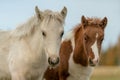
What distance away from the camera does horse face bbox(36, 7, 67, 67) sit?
9.89 meters

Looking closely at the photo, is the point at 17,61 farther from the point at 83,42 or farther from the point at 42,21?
the point at 83,42

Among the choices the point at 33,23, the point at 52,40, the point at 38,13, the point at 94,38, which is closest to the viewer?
the point at 52,40

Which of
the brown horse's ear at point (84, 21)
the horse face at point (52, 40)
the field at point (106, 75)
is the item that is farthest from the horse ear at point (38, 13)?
the field at point (106, 75)

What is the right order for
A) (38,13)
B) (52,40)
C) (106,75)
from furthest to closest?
(106,75)
(38,13)
(52,40)

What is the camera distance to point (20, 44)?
10.8 m

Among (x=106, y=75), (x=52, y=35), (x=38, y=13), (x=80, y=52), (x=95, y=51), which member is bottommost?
(x=106, y=75)

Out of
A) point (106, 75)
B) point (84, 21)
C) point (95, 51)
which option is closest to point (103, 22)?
point (84, 21)

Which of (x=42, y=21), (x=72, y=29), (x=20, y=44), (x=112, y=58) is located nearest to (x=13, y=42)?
(x=20, y=44)

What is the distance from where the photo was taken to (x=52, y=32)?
1008cm

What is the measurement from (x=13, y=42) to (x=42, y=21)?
0.92 meters

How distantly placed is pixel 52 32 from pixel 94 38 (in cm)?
122

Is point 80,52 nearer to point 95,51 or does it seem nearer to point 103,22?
point 103,22

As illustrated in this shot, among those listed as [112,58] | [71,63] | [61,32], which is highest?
[61,32]

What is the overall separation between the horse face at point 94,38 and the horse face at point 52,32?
34.8 inches
